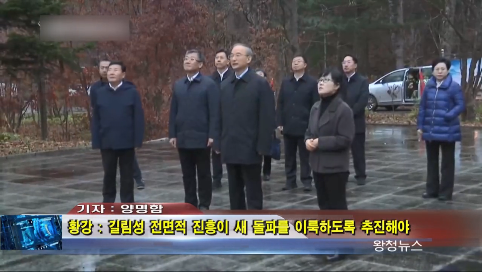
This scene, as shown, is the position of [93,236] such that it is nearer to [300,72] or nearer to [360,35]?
[300,72]

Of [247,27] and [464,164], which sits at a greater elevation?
[247,27]

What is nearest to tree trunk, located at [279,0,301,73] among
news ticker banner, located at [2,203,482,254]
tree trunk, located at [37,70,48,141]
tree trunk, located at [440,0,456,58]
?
tree trunk, located at [440,0,456,58]

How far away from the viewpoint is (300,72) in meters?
7.03

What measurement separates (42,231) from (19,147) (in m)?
7.77

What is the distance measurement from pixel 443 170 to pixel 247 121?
2587 millimetres

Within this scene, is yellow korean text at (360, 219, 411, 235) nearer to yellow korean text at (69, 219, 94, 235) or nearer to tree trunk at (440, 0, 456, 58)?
yellow korean text at (69, 219, 94, 235)

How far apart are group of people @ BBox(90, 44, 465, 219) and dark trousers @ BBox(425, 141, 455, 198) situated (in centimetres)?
1

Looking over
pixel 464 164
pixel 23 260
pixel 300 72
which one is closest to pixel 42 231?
pixel 23 260

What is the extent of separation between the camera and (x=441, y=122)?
6211 mm

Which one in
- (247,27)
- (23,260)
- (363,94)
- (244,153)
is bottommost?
(23,260)

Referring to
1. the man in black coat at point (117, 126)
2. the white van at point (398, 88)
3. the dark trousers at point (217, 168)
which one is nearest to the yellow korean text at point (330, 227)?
the man in black coat at point (117, 126)

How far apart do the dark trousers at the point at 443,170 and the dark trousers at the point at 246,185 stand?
7.49 feet

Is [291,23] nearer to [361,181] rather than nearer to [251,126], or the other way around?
[361,181]

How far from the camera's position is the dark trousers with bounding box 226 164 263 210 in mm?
5246
